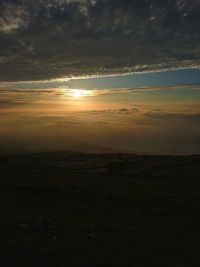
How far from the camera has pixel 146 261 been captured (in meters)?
11.0

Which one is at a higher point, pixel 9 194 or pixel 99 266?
pixel 9 194

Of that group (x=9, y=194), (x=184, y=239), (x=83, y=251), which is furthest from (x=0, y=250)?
(x=9, y=194)

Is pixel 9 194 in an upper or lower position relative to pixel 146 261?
upper

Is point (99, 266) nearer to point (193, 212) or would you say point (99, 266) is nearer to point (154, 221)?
point (154, 221)

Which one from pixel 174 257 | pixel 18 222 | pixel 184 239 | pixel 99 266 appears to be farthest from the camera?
pixel 18 222

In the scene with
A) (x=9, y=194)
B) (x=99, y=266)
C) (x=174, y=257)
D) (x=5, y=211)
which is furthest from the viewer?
(x=9, y=194)

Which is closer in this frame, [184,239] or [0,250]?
[0,250]

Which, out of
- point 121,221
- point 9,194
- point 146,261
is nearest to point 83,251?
point 146,261

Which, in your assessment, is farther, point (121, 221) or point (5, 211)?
point (5, 211)

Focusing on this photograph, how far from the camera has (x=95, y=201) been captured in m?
21.2

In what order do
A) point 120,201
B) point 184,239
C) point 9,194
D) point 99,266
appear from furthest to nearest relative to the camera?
point 9,194
point 120,201
point 184,239
point 99,266

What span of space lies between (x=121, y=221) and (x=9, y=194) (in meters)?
9.06

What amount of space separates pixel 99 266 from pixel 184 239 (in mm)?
4015

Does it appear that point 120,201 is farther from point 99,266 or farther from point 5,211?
point 99,266
